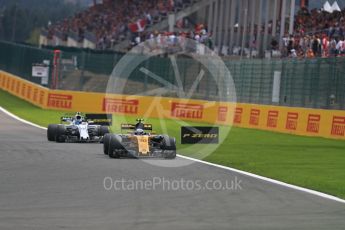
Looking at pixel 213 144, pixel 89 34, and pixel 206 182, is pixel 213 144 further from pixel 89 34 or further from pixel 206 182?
pixel 89 34

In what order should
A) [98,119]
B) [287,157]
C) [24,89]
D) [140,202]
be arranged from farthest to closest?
[24,89]
[98,119]
[287,157]
[140,202]

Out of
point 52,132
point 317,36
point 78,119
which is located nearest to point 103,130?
point 78,119

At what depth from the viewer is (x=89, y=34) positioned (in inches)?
2788

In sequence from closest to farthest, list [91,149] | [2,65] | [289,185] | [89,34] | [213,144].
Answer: [289,185] → [91,149] → [213,144] → [2,65] → [89,34]

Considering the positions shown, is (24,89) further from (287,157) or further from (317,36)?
(287,157)

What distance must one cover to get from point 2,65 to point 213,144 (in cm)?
3703

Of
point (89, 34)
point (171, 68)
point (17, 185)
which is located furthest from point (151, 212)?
point (89, 34)

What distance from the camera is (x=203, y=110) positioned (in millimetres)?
36656

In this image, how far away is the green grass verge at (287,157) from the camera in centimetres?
1475

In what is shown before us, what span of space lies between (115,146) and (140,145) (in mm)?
473

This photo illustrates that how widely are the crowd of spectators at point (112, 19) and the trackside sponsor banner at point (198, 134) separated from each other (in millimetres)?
40277

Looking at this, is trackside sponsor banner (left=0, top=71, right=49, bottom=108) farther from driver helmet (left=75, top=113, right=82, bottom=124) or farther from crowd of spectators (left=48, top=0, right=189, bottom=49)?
driver helmet (left=75, top=113, right=82, bottom=124)

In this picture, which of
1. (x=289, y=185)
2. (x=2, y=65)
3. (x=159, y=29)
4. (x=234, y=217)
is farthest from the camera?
(x=159, y=29)

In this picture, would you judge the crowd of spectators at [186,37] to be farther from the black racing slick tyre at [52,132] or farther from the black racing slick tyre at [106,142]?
the black racing slick tyre at [106,142]
